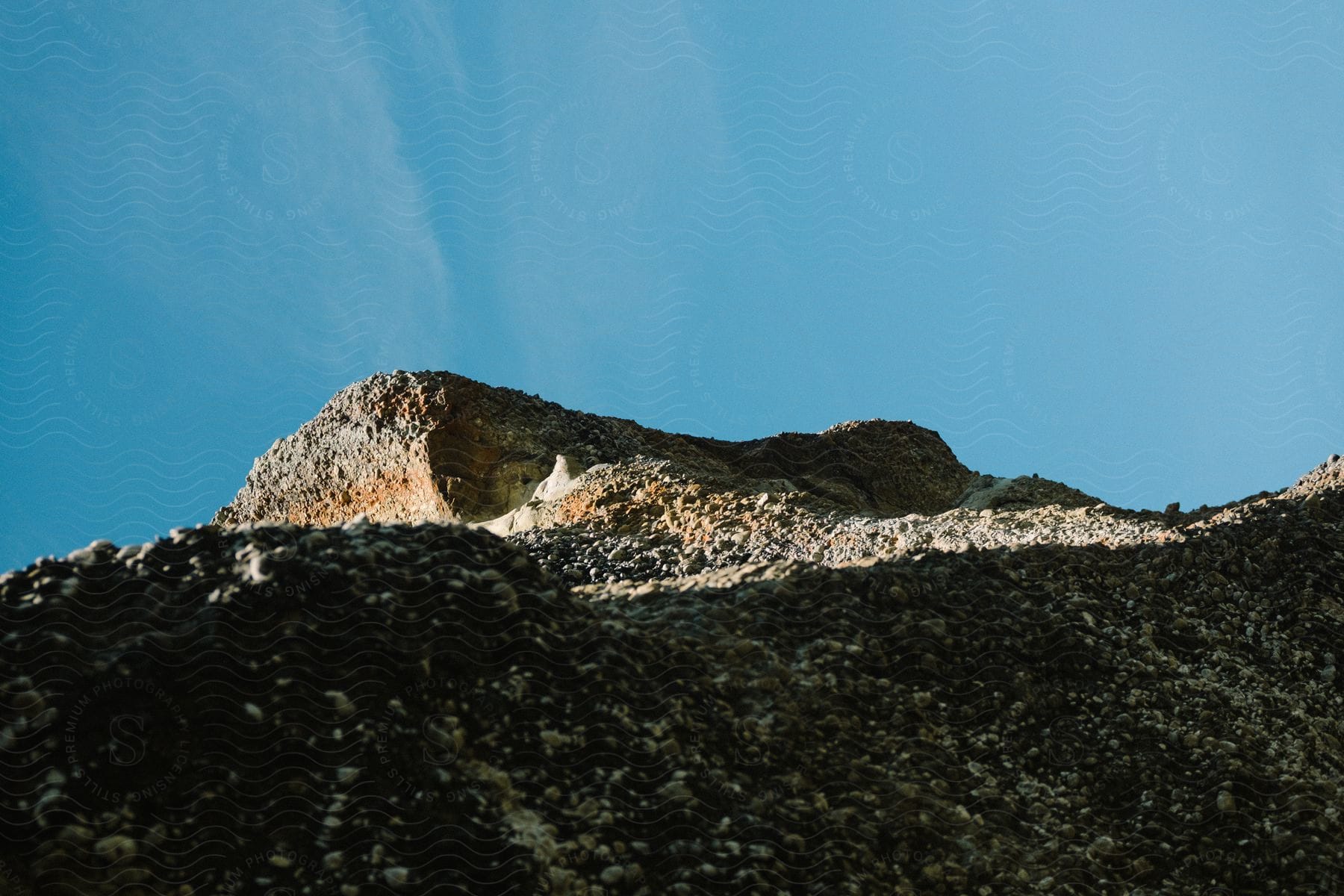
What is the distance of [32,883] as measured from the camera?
3.91 meters

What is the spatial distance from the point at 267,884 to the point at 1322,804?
493 cm

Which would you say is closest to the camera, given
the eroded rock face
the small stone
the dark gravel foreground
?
the small stone

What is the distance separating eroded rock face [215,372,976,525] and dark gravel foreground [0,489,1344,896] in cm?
583

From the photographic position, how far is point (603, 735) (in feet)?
15.8

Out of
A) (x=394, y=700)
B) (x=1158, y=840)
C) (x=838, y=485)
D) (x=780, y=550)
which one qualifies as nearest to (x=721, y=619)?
(x=394, y=700)

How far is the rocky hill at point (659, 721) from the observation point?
4.16 metres

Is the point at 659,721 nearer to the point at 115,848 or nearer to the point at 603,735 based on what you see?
the point at 603,735

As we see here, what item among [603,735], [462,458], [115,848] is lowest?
[115,848]

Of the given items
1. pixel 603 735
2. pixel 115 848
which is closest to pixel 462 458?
pixel 603 735

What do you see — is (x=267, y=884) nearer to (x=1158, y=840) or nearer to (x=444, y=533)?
(x=444, y=533)

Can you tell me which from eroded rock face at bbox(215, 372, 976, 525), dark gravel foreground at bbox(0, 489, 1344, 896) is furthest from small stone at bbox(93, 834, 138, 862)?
eroded rock face at bbox(215, 372, 976, 525)

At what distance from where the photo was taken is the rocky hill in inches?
164

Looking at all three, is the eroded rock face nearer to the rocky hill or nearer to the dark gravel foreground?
the rocky hill

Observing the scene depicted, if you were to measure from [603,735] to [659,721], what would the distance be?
1.00ft
